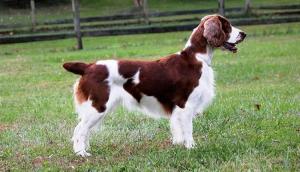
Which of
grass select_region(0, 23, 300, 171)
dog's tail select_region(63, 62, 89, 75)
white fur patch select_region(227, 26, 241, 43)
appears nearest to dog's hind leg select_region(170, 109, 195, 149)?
grass select_region(0, 23, 300, 171)

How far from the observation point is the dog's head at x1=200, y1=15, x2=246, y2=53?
6688 millimetres

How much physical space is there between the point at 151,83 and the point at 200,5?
35.8 meters

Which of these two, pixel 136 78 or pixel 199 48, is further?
pixel 199 48

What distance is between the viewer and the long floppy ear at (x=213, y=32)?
668cm

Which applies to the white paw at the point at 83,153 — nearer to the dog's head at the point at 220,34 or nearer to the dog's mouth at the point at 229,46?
the dog's head at the point at 220,34

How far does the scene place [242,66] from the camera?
14531 mm

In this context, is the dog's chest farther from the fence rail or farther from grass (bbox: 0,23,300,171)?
the fence rail

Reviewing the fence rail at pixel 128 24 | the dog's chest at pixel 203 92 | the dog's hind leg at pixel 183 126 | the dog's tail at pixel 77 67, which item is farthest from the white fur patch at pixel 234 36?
the fence rail at pixel 128 24

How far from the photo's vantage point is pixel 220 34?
6.72 m

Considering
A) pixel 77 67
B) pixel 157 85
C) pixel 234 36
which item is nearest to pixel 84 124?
pixel 77 67

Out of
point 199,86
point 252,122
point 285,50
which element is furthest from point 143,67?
point 285,50

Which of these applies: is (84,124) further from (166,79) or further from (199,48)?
(199,48)

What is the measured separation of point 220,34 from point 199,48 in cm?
27

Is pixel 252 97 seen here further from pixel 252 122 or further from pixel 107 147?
pixel 107 147
